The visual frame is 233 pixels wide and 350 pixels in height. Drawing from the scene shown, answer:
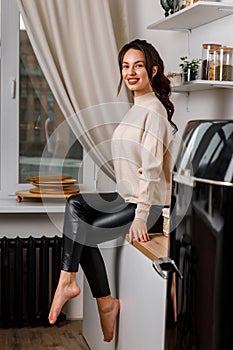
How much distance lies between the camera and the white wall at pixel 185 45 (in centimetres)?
306

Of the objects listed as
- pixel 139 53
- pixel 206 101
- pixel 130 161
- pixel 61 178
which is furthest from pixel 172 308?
pixel 61 178

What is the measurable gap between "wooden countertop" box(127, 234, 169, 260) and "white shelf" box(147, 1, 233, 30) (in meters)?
0.99

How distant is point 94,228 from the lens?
297 centimetres

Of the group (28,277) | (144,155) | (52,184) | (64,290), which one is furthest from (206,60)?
(28,277)

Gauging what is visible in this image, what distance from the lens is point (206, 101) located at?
3264mm

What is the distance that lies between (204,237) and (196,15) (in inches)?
82.7

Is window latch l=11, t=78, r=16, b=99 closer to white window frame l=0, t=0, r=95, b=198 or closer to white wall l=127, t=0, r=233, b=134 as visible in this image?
white window frame l=0, t=0, r=95, b=198

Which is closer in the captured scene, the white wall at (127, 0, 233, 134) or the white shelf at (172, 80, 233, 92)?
the white shelf at (172, 80, 233, 92)

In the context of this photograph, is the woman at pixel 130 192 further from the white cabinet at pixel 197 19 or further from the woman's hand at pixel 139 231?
the white cabinet at pixel 197 19

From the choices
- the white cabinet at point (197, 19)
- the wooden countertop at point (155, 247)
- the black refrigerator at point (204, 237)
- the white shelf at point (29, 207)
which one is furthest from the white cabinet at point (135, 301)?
the black refrigerator at point (204, 237)

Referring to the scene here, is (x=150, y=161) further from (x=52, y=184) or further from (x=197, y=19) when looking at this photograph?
(x=52, y=184)

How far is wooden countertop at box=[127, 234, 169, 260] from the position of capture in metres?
2.42

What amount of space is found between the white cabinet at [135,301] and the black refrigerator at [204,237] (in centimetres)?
105

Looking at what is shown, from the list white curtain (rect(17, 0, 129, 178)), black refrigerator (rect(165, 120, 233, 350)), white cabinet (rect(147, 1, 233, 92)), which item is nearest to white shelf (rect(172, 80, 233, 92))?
white cabinet (rect(147, 1, 233, 92))
